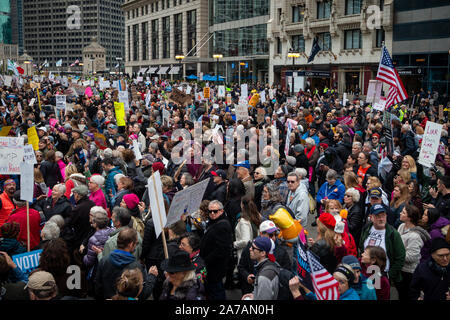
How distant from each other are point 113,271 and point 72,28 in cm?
19182

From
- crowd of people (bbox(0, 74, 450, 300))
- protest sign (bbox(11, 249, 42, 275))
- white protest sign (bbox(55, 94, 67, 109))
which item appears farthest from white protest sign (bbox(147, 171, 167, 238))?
white protest sign (bbox(55, 94, 67, 109))

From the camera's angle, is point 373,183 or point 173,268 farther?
point 373,183

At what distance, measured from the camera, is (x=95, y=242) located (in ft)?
18.9

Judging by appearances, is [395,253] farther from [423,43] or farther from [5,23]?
[5,23]

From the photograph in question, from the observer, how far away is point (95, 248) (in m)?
5.72

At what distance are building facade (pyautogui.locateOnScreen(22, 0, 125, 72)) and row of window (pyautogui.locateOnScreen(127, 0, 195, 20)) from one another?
83.1 m

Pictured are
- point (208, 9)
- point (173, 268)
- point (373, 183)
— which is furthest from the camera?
point (208, 9)

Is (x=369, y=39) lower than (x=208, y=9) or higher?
lower

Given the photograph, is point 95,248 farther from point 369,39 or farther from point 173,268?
point 369,39

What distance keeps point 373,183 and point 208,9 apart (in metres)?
73.3

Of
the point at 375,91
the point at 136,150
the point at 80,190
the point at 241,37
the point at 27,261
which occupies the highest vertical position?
the point at 241,37

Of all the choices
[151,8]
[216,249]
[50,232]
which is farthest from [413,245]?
[151,8]

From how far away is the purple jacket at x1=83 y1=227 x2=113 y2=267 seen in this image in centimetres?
577

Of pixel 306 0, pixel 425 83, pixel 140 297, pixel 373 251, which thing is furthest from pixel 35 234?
pixel 306 0
